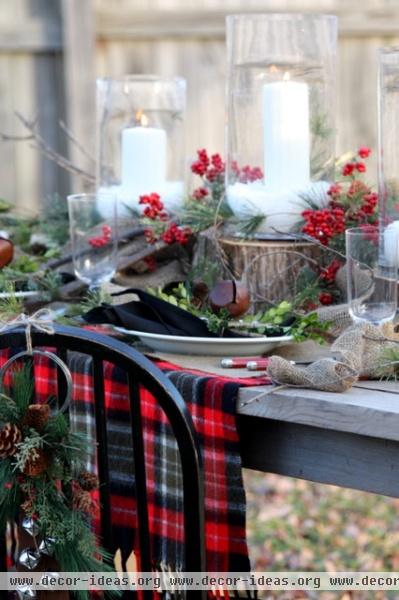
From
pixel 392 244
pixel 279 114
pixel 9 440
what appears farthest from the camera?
pixel 279 114

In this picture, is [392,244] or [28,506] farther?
[392,244]

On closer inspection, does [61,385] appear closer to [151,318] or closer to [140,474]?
[140,474]

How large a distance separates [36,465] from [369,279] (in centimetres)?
55

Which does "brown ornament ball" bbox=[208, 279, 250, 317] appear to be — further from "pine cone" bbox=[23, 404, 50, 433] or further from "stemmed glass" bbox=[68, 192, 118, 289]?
"pine cone" bbox=[23, 404, 50, 433]

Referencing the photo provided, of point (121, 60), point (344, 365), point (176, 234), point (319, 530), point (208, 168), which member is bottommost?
point (319, 530)

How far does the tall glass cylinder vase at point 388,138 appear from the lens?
1.63 metres

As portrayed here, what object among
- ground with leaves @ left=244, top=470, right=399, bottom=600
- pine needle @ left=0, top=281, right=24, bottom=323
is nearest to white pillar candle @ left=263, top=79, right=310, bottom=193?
pine needle @ left=0, top=281, right=24, bottom=323

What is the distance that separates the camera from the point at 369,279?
1491 millimetres

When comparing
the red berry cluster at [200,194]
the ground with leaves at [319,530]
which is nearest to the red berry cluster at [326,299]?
the red berry cluster at [200,194]

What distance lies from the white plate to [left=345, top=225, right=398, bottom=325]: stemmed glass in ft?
0.36

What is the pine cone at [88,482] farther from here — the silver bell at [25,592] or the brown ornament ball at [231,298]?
the brown ornament ball at [231,298]

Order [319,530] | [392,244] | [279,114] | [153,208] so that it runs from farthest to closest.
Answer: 1. [319,530]
2. [153,208]
3. [279,114]
4. [392,244]

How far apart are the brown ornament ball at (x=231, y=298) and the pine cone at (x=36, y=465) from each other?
47 centimetres

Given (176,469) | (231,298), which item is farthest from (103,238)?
(176,469)
